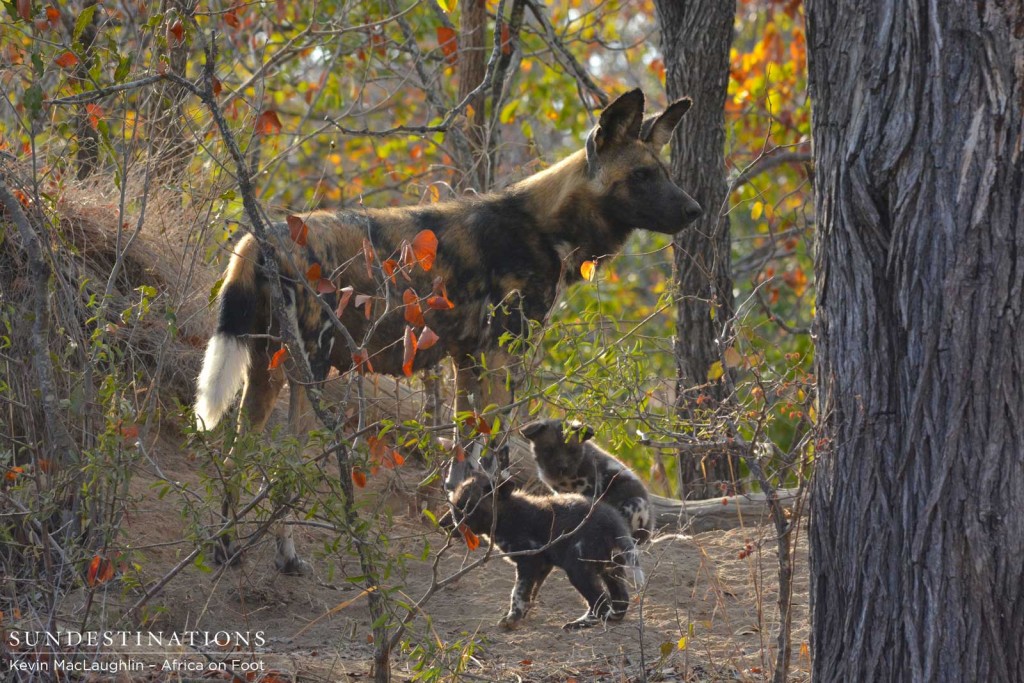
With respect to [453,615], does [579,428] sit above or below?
above

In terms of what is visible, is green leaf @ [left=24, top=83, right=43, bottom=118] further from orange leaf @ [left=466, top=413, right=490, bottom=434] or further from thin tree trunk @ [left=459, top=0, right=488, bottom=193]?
thin tree trunk @ [left=459, top=0, right=488, bottom=193]

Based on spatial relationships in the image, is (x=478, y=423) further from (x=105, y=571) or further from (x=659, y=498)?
(x=659, y=498)

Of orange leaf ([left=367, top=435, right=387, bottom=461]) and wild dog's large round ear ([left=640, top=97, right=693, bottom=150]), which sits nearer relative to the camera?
orange leaf ([left=367, top=435, right=387, bottom=461])

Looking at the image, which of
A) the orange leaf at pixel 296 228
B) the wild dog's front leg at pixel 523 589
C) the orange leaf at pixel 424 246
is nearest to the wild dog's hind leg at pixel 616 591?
the wild dog's front leg at pixel 523 589

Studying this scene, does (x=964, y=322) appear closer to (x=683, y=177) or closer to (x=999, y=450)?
(x=999, y=450)

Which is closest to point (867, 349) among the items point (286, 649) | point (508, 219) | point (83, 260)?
point (286, 649)

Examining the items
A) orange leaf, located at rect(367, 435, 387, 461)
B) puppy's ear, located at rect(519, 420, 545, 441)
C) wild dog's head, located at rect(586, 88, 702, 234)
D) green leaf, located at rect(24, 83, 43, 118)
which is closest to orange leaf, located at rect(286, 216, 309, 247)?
orange leaf, located at rect(367, 435, 387, 461)

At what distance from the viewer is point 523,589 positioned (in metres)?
4.59

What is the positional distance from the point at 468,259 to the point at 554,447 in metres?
0.98

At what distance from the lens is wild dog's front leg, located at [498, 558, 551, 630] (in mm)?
4578

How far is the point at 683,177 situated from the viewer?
6273 mm

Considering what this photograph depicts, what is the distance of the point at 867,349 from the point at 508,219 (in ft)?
8.99

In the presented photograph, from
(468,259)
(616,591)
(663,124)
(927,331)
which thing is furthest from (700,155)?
(927,331)

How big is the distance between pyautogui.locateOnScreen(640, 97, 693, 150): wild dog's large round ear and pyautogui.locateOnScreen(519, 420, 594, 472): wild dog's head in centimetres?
158
